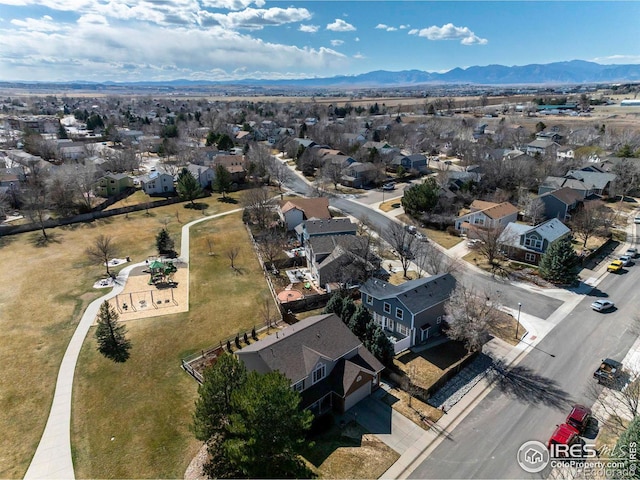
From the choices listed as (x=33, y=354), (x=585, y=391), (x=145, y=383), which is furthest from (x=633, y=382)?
(x=33, y=354)

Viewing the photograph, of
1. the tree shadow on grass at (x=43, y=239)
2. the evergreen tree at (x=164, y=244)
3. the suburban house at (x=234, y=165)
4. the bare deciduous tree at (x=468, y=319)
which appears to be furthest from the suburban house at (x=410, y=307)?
the suburban house at (x=234, y=165)

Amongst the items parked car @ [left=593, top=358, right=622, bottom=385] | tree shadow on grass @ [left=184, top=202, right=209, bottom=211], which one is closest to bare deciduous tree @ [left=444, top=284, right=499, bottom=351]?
parked car @ [left=593, top=358, right=622, bottom=385]

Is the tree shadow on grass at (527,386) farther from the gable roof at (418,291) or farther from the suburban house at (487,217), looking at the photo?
the suburban house at (487,217)

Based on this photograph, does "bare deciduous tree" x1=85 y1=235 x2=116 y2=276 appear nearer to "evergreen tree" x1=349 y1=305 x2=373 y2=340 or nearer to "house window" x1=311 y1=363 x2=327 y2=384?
"evergreen tree" x1=349 y1=305 x2=373 y2=340

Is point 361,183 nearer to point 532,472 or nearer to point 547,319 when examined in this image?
point 547,319

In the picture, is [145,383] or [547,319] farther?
[547,319]

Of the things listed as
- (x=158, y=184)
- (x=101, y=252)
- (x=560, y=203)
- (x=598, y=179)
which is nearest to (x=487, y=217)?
(x=560, y=203)
